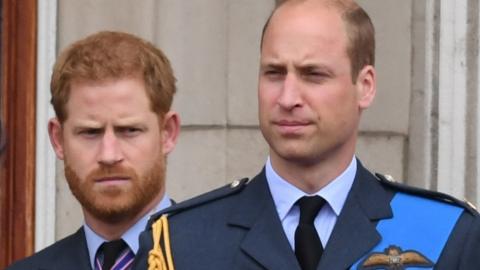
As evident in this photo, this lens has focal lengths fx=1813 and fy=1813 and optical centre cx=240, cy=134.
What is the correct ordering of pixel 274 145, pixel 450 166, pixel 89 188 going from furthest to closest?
pixel 450 166 → pixel 89 188 → pixel 274 145

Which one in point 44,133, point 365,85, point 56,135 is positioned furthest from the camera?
point 44,133

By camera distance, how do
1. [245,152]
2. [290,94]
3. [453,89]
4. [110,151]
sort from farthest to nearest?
1. [245,152]
2. [453,89]
3. [110,151]
4. [290,94]

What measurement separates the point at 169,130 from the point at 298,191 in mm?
924

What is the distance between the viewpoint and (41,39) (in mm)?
6559

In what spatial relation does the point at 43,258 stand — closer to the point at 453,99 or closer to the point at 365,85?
the point at 365,85

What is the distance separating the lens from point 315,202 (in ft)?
14.1

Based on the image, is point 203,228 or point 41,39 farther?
point 41,39

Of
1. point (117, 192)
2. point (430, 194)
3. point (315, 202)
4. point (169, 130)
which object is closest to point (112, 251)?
point (117, 192)

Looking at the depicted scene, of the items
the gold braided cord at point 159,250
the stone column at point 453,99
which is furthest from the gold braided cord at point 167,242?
the stone column at point 453,99

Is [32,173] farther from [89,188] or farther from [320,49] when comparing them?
[320,49]

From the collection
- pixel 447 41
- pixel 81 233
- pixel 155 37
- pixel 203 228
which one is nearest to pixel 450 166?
pixel 447 41

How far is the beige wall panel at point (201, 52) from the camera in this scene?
6457mm

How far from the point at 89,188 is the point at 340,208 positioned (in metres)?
0.92

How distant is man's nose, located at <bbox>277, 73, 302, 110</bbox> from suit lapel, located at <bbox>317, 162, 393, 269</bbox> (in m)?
0.30
